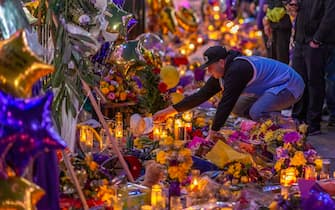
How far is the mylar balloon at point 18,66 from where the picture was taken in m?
2.72

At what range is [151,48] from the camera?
6648mm

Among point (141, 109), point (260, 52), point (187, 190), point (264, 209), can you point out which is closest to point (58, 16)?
point (187, 190)

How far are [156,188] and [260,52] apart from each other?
680 cm

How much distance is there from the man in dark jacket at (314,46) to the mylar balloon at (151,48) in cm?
129

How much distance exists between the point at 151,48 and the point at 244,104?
1.03 metres

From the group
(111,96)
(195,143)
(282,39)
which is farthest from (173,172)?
(282,39)

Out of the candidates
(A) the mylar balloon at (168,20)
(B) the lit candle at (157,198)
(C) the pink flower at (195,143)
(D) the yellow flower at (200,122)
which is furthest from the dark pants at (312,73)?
(A) the mylar balloon at (168,20)

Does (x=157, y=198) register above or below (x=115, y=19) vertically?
below

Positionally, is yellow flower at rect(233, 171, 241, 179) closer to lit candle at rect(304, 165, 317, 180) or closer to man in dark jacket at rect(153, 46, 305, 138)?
lit candle at rect(304, 165, 317, 180)

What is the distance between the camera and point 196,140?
5000 millimetres

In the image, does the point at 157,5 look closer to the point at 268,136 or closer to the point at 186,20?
the point at 186,20

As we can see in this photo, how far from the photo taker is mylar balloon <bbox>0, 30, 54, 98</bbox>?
2721 mm

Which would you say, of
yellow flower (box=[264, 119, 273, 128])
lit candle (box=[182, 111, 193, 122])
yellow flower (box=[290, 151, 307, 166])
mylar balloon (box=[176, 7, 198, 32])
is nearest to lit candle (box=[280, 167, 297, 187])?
yellow flower (box=[290, 151, 307, 166])

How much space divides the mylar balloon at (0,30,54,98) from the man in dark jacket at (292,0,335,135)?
4066mm
